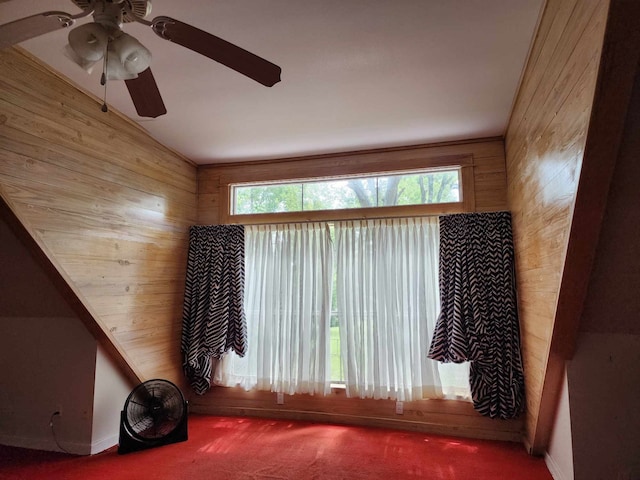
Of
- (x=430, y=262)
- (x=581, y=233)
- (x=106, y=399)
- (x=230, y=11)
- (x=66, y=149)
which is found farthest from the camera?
(x=430, y=262)

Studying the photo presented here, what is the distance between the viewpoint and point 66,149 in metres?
2.47

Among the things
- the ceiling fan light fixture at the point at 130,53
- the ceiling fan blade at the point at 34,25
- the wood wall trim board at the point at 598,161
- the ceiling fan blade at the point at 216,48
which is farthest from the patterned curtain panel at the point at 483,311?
the ceiling fan blade at the point at 34,25

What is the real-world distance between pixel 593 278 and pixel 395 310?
163cm

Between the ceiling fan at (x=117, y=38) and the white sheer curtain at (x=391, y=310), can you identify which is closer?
the ceiling fan at (x=117, y=38)

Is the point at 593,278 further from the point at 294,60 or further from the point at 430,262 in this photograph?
the point at 294,60

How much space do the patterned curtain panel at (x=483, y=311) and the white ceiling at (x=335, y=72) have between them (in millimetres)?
833

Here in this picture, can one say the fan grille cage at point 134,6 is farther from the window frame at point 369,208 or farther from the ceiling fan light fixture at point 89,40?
the window frame at point 369,208

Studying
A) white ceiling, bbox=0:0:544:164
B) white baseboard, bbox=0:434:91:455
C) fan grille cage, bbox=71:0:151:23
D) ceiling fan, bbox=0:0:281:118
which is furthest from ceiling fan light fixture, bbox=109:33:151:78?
white baseboard, bbox=0:434:91:455

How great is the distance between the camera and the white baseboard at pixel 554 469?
2.21 meters

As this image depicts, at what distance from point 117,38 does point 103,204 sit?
1.76 metres

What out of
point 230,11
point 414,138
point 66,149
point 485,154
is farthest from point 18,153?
point 485,154

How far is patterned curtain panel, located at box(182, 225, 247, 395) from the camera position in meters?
3.46

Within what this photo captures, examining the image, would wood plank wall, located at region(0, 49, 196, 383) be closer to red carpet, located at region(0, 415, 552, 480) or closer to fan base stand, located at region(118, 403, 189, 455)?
fan base stand, located at region(118, 403, 189, 455)

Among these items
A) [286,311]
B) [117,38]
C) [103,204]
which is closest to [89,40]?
[117,38]
